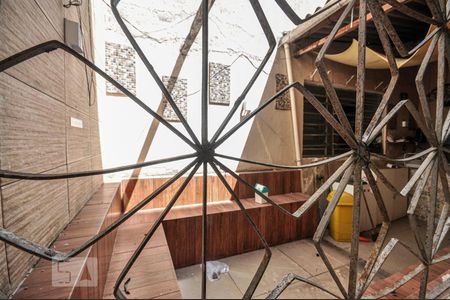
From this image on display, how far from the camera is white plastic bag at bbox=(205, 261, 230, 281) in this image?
5.33 ft

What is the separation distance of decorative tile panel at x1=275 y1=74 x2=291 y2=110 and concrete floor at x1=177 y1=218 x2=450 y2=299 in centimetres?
182

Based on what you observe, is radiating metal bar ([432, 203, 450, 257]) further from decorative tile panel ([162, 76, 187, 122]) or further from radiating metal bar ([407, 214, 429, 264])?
decorative tile panel ([162, 76, 187, 122])

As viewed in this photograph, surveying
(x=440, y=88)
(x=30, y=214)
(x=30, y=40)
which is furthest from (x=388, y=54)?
(x=30, y=214)

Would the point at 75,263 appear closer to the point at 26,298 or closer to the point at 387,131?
the point at 26,298

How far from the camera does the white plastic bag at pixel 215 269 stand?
1624 mm

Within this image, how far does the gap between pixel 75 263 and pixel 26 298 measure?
133 millimetres

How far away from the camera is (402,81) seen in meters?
2.99

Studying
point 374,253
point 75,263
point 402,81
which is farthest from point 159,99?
point 402,81

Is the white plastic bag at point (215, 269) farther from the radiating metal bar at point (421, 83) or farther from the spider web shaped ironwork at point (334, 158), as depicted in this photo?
the radiating metal bar at point (421, 83)

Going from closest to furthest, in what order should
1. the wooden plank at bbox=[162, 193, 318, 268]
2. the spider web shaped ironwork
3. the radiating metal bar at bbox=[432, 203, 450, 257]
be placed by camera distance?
the spider web shaped ironwork → the radiating metal bar at bbox=[432, 203, 450, 257] → the wooden plank at bbox=[162, 193, 318, 268]

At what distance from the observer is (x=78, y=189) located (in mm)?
1054

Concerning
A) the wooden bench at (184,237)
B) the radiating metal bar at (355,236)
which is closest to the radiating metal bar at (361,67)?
the radiating metal bar at (355,236)

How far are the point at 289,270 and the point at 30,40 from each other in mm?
2362

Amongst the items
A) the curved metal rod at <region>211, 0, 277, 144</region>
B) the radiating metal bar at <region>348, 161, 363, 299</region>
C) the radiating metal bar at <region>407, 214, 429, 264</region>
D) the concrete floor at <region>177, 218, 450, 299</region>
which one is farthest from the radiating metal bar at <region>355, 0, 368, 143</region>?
the concrete floor at <region>177, 218, 450, 299</region>
